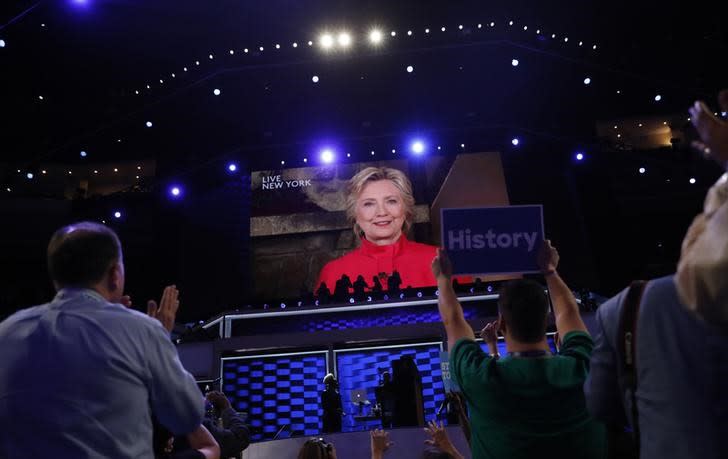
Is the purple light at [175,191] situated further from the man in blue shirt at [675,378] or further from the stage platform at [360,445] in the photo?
the man in blue shirt at [675,378]

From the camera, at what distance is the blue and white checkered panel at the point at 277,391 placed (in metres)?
8.61

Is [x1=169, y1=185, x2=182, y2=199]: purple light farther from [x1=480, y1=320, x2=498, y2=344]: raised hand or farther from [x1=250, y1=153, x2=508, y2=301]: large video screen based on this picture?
[x1=480, y1=320, x2=498, y2=344]: raised hand

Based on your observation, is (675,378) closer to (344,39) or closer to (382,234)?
(382,234)

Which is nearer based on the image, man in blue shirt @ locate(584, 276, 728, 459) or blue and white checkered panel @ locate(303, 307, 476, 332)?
man in blue shirt @ locate(584, 276, 728, 459)

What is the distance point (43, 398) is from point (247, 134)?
14216 millimetres

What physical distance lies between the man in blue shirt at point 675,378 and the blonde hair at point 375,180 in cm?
1175

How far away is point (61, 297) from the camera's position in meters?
1.51

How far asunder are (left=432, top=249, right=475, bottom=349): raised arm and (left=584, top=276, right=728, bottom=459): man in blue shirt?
659 mm

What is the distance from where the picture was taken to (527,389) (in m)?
1.56

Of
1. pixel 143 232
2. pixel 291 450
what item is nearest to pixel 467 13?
pixel 143 232

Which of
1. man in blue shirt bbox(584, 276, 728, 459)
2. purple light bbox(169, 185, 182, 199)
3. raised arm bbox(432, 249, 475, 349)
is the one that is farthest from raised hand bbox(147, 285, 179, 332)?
purple light bbox(169, 185, 182, 199)

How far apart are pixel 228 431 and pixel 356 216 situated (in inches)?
421

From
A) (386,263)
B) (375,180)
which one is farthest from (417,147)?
(386,263)

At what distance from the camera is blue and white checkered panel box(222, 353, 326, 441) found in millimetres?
8609
